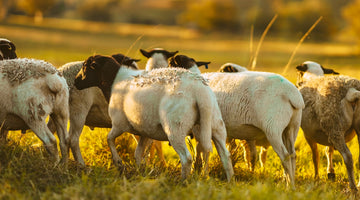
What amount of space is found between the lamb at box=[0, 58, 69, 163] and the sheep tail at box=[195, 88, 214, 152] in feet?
6.02

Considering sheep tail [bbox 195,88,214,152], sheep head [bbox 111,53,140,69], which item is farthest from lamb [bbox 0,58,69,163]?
sheep tail [bbox 195,88,214,152]

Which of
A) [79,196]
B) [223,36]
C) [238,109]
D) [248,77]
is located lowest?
[223,36]

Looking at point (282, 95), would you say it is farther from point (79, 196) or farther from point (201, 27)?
point (201, 27)

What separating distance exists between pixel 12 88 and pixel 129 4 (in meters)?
85.5

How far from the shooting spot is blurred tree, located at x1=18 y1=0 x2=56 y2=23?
7131 centimetres

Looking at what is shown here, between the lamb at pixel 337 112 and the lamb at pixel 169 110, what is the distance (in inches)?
75.8

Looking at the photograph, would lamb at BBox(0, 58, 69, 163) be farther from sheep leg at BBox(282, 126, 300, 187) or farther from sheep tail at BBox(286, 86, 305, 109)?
sheep leg at BBox(282, 126, 300, 187)

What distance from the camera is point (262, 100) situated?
6.43m

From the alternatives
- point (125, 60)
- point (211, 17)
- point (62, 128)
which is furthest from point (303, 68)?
point (211, 17)

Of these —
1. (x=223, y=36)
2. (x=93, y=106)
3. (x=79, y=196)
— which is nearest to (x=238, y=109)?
(x=93, y=106)

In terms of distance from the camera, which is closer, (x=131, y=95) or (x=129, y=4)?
(x=131, y=95)

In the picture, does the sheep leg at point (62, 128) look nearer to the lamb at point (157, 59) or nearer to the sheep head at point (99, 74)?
the sheep head at point (99, 74)

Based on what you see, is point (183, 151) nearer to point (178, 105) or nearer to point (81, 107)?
point (178, 105)

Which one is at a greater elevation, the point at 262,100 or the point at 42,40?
the point at 262,100
